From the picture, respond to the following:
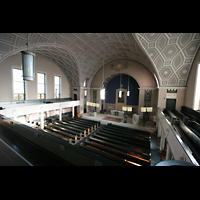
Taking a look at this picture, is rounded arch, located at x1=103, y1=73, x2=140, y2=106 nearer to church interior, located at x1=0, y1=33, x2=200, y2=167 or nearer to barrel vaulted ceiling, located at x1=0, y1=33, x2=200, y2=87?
church interior, located at x1=0, y1=33, x2=200, y2=167

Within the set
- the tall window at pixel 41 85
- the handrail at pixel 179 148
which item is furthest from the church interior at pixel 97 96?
the tall window at pixel 41 85

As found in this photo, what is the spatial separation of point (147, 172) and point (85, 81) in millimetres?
15907

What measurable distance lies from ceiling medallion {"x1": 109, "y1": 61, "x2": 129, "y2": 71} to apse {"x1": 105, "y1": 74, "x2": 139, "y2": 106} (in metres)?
1.57

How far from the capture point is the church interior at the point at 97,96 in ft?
8.59

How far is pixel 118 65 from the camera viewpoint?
14828 millimetres

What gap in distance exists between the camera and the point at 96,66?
15414 millimetres

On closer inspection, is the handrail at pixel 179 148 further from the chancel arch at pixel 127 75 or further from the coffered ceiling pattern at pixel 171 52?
the chancel arch at pixel 127 75

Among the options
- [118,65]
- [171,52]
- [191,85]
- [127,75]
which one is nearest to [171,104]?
[191,85]

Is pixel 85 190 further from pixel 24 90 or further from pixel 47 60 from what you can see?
pixel 47 60

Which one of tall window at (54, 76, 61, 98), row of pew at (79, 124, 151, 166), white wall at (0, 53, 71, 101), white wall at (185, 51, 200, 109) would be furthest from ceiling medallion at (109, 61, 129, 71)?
row of pew at (79, 124, 151, 166)

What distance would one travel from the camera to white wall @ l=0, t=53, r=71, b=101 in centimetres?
985

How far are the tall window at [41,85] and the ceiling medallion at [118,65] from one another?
9.43 meters

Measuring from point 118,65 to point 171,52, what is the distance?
7.64m

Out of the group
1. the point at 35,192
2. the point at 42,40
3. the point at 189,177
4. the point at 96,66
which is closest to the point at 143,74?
the point at 96,66
